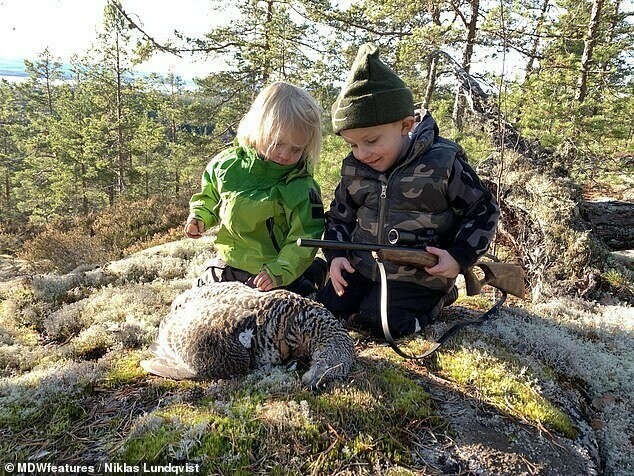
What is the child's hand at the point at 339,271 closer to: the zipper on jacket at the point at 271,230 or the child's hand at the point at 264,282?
the child's hand at the point at 264,282

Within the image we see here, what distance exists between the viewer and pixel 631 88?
10.9m

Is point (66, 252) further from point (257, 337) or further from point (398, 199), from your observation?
point (398, 199)

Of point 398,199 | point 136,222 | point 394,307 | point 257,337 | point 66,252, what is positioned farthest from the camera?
point 136,222

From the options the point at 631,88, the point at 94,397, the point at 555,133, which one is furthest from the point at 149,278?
the point at 631,88

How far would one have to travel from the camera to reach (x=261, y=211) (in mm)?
4551

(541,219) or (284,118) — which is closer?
(284,118)

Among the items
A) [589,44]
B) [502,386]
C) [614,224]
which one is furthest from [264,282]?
[589,44]

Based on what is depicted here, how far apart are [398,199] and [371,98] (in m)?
1.08

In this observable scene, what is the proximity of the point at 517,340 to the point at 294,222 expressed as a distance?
2660mm

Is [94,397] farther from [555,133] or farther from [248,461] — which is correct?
[555,133]

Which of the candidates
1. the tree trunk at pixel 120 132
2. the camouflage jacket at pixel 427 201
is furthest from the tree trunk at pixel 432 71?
the tree trunk at pixel 120 132

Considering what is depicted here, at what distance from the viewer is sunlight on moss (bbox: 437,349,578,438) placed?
3.15m

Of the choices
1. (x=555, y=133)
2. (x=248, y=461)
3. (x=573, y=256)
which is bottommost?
(x=248, y=461)

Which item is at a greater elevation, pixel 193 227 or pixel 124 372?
pixel 193 227
